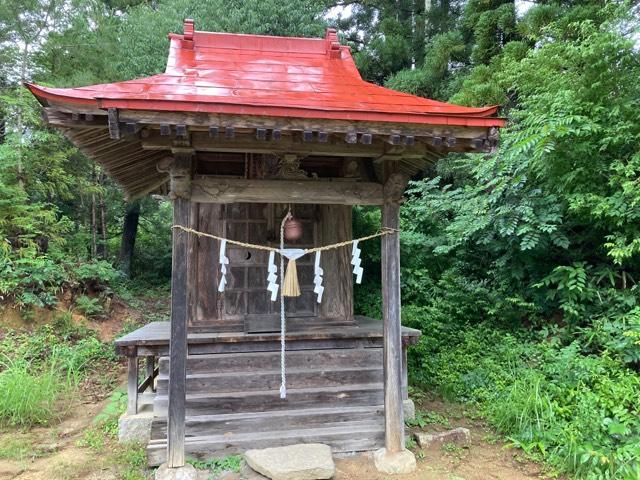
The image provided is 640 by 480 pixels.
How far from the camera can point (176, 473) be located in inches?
161

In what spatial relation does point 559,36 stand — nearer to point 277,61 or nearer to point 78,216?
point 277,61

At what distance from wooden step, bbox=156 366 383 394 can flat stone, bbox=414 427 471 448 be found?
800 mm

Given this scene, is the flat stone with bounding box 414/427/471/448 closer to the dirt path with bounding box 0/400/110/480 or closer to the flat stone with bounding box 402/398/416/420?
the flat stone with bounding box 402/398/416/420

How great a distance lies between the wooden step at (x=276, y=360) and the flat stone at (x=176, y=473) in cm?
99

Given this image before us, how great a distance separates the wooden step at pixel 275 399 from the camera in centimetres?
461

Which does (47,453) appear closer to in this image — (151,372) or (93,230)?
(151,372)

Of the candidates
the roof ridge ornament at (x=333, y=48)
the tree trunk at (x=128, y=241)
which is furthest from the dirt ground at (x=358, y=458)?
the tree trunk at (x=128, y=241)

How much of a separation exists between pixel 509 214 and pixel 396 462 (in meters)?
4.25

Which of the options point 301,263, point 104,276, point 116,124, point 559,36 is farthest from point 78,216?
point 559,36

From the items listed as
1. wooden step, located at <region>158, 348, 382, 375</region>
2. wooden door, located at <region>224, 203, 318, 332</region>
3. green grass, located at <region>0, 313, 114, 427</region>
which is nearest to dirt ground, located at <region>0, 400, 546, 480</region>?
green grass, located at <region>0, 313, 114, 427</region>

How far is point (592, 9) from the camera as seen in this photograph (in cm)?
834

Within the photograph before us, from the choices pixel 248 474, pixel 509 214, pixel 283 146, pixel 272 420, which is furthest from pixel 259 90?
pixel 509 214

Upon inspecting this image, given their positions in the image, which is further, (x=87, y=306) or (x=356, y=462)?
(x=87, y=306)

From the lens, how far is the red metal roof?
3.49m
